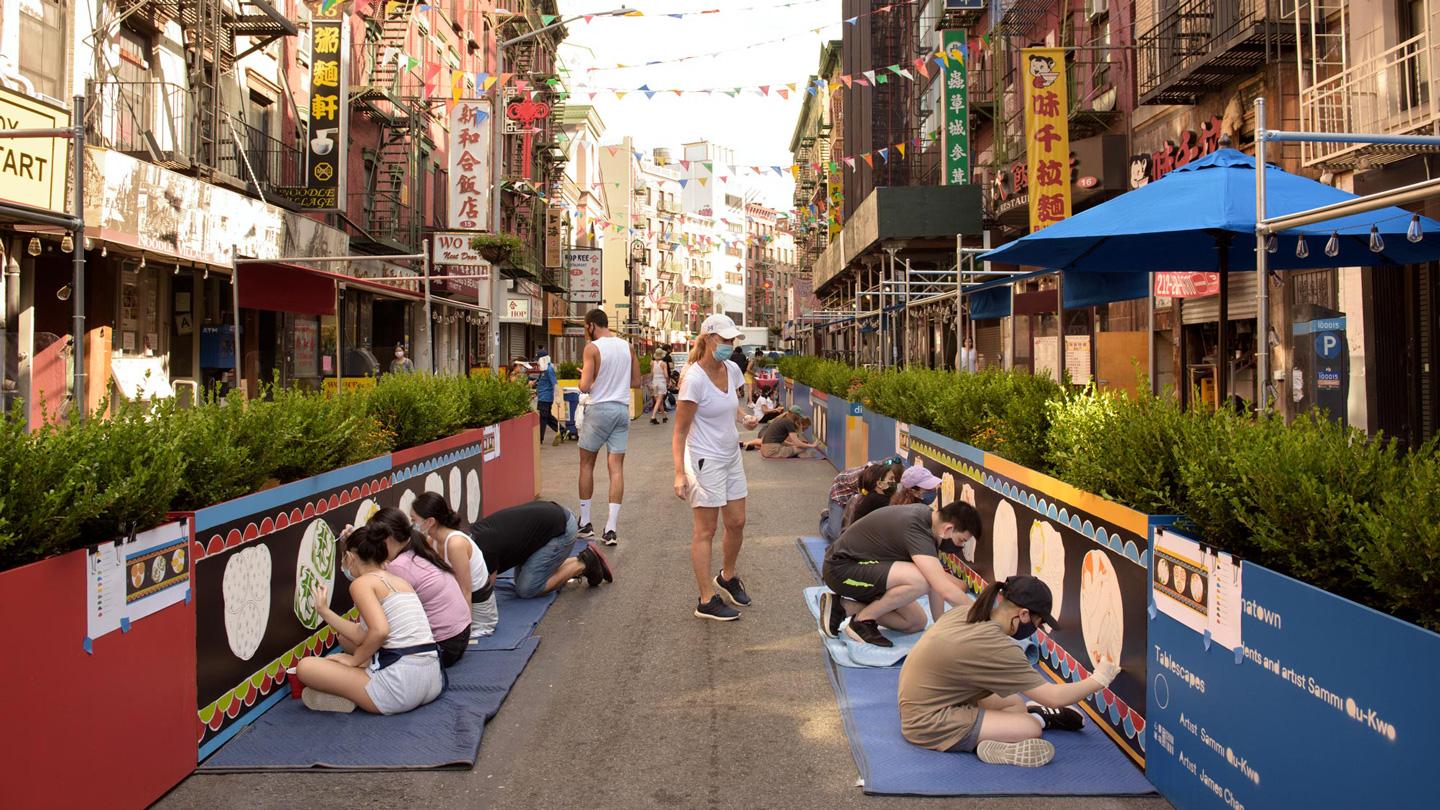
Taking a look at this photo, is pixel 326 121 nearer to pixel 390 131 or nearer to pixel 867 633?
pixel 390 131

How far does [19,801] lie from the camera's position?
3359 mm

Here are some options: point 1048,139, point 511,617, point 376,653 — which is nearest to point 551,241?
point 1048,139

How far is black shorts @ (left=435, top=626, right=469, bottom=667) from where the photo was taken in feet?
19.3

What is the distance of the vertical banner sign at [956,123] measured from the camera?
86.1 ft

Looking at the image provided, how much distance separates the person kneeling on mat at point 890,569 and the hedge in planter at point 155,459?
303cm

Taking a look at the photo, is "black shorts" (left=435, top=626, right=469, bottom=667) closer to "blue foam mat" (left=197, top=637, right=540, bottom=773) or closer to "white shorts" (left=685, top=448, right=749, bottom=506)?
"blue foam mat" (left=197, top=637, right=540, bottom=773)

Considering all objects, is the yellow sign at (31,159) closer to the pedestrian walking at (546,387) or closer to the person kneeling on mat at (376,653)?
the person kneeling on mat at (376,653)

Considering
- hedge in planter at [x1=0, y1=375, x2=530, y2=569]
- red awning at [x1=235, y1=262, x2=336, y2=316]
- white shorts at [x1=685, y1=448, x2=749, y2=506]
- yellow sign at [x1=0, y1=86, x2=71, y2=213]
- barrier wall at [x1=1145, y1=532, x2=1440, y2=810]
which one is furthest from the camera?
red awning at [x1=235, y1=262, x2=336, y2=316]

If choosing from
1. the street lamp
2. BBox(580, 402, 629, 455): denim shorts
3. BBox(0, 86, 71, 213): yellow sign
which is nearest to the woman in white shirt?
BBox(580, 402, 629, 455): denim shorts

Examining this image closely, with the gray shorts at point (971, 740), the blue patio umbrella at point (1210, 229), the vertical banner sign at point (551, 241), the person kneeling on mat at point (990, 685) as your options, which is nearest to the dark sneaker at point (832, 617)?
the person kneeling on mat at point (990, 685)

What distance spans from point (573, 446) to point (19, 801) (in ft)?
58.1

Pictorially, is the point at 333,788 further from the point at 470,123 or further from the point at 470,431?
the point at 470,123

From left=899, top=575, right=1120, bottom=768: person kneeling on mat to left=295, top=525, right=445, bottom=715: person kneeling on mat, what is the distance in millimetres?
2319

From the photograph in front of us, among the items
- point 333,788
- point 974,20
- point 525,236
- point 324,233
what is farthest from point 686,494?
point 525,236
